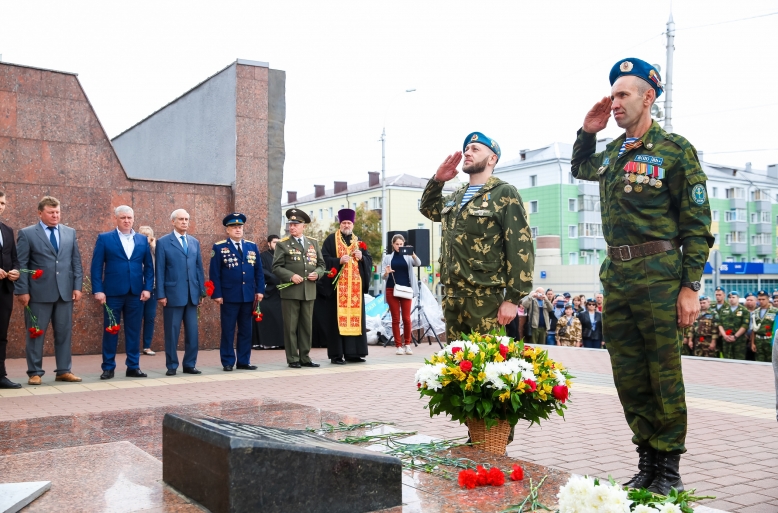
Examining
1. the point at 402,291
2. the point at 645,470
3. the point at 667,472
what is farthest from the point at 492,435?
the point at 402,291

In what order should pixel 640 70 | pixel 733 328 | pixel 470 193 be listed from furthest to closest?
pixel 733 328 → pixel 470 193 → pixel 640 70

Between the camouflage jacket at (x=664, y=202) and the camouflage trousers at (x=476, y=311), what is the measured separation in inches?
40.4

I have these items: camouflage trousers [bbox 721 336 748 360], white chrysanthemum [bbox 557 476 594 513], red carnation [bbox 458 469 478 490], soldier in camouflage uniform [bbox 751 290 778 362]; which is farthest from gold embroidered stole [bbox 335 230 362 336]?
white chrysanthemum [bbox 557 476 594 513]

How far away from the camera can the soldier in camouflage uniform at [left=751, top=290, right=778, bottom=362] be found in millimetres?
14453

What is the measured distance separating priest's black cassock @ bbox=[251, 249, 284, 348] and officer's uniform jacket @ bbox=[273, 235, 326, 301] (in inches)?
104

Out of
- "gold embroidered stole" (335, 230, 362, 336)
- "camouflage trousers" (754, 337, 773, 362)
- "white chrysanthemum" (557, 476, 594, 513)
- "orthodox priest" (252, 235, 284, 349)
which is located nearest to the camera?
"white chrysanthemum" (557, 476, 594, 513)

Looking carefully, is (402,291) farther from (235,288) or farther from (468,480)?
(468,480)

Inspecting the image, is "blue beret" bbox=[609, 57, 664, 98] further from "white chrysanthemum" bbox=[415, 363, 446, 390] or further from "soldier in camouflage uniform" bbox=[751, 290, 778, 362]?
"soldier in camouflage uniform" bbox=[751, 290, 778, 362]

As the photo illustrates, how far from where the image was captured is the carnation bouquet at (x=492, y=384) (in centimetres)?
410

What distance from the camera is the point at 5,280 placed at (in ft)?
26.7

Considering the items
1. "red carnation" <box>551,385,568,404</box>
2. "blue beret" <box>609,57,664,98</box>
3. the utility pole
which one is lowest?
"red carnation" <box>551,385,568,404</box>

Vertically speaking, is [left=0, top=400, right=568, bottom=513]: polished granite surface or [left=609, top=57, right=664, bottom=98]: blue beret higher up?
[left=609, top=57, right=664, bottom=98]: blue beret

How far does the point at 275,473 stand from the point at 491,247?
2.35m

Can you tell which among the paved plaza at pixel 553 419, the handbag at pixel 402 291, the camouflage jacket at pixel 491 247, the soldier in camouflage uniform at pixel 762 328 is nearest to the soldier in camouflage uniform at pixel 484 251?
the camouflage jacket at pixel 491 247
